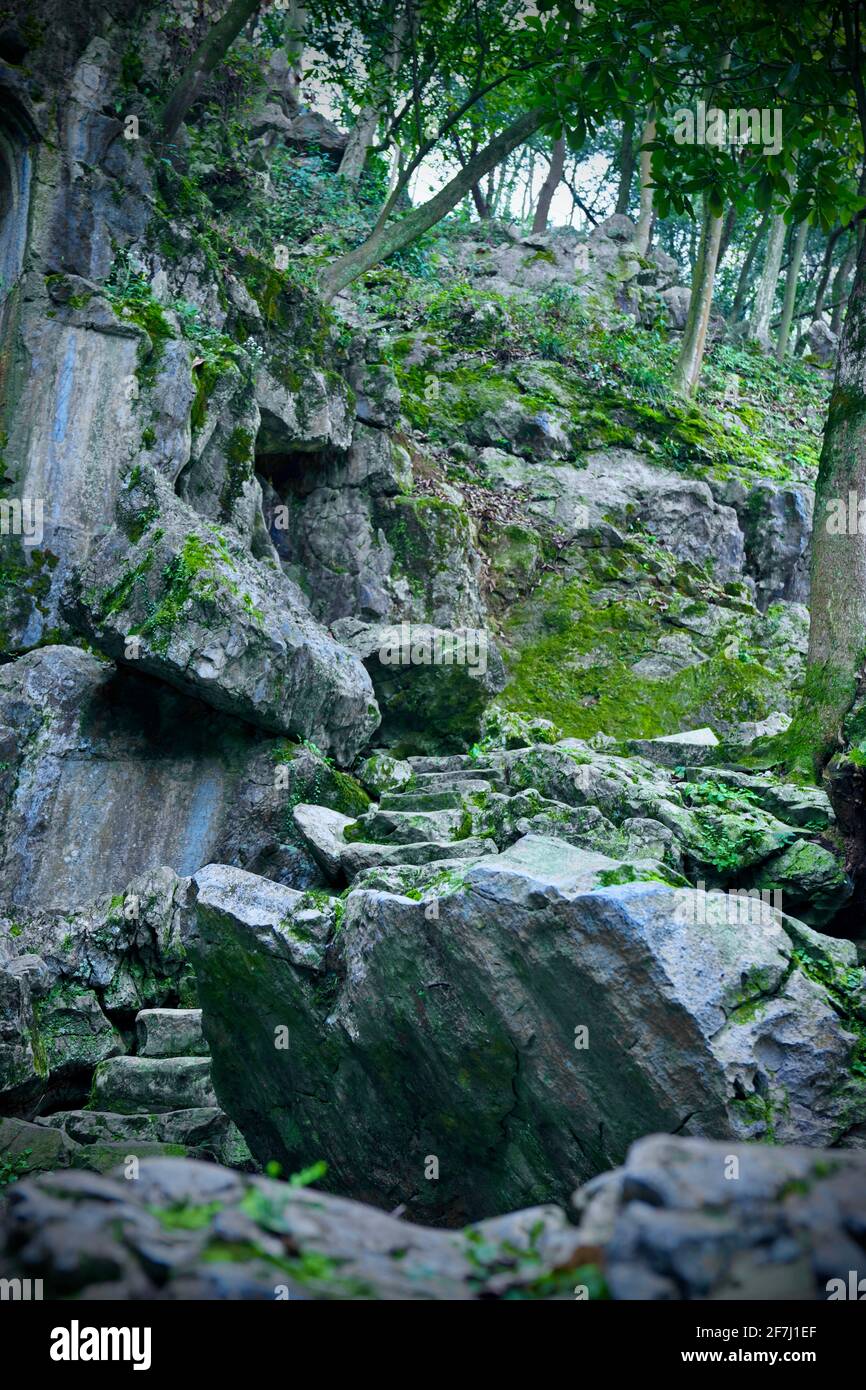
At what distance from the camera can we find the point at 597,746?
12672 millimetres

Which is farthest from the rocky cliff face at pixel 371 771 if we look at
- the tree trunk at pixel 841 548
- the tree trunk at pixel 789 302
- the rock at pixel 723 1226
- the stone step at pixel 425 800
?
the tree trunk at pixel 789 302

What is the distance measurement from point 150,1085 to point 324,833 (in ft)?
8.81

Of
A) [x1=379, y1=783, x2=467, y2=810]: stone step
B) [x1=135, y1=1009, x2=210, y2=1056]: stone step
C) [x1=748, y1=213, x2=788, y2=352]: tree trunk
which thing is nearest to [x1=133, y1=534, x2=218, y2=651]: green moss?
Result: [x1=379, y1=783, x2=467, y2=810]: stone step

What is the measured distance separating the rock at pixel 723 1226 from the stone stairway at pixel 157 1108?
6.84 meters

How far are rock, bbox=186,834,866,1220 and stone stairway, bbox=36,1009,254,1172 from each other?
4.35 feet

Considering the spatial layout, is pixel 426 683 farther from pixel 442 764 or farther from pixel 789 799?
pixel 789 799

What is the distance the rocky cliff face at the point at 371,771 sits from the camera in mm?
5797

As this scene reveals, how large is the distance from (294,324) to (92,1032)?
11195 millimetres

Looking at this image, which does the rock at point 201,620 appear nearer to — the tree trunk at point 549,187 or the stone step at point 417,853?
the stone step at point 417,853

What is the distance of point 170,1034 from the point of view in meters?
10.6

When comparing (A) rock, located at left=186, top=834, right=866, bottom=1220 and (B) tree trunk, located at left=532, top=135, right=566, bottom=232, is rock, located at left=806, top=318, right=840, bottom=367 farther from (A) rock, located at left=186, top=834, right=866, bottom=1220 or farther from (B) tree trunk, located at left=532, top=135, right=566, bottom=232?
(A) rock, located at left=186, top=834, right=866, bottom=1220

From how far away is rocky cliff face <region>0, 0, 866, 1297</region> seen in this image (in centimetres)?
580

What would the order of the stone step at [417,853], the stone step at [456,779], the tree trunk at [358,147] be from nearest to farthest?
the stone step at [417,853] < the stone step at [456,779] < the tree trunk at [358,147]

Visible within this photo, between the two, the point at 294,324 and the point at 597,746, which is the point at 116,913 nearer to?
the point at 597,746
